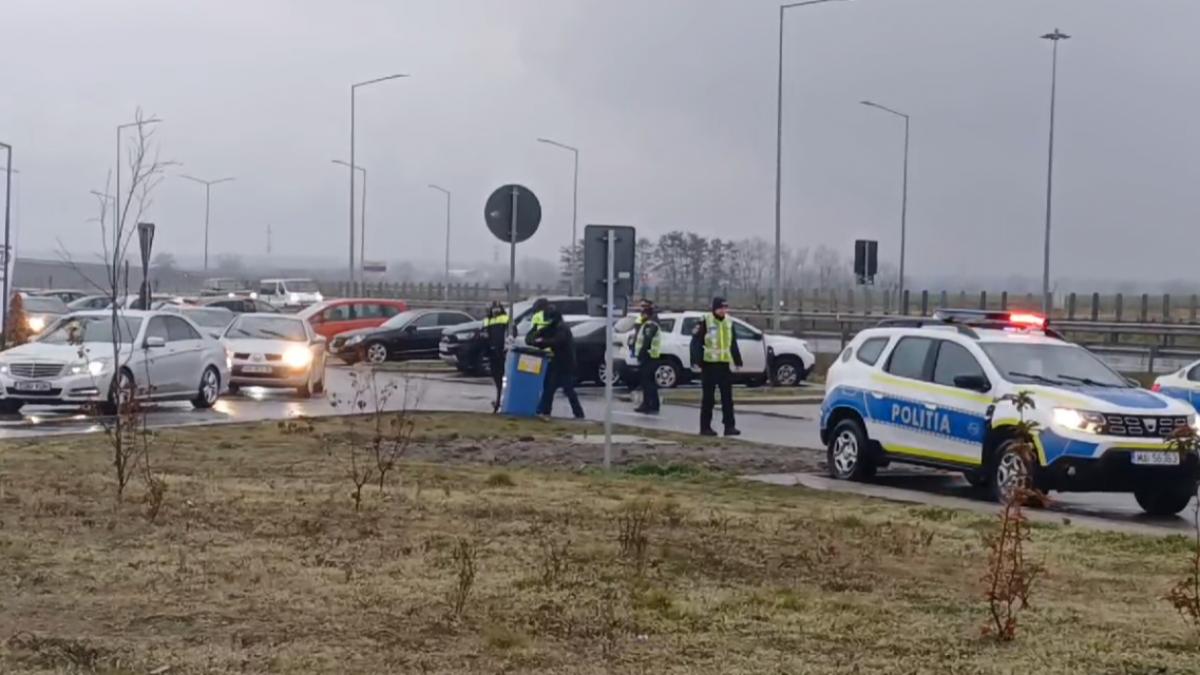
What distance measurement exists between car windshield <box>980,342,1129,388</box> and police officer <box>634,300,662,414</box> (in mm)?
10353

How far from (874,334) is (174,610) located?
10557 millimetres

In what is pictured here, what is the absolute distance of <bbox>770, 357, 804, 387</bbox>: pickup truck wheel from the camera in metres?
35.6

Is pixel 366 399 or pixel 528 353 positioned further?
pixel 366 399

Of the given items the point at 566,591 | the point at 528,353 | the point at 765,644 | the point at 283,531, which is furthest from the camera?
the point at 528,353

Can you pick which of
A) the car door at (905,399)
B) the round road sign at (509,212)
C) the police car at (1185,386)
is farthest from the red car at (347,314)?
the car door at (905,399)

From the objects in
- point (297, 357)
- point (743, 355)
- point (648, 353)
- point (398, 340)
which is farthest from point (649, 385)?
point (398, 340)

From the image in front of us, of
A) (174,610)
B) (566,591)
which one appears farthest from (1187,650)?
(174,610)

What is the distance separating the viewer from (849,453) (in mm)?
17078

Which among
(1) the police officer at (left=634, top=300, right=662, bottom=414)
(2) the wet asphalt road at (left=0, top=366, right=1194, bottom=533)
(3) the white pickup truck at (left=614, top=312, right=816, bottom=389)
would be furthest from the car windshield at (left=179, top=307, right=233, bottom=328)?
(1) the police officer at (left=634, top=300, right=662, bottom=414)

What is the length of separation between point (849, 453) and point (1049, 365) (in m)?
2.28

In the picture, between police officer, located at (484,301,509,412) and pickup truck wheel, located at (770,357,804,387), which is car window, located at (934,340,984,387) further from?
pickup truck wheel, located at (770,357,804,387)

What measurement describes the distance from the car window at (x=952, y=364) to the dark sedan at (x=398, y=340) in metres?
25.1

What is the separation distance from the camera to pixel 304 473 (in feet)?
48.4

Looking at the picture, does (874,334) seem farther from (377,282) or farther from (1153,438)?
(377,282)
